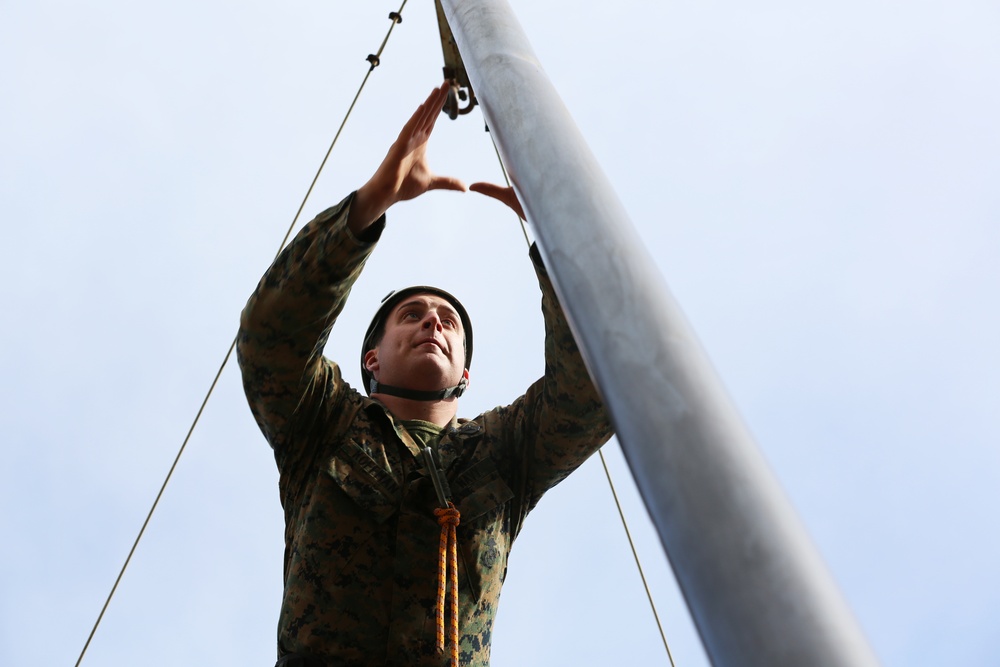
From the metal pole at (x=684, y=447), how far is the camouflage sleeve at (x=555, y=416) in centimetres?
182

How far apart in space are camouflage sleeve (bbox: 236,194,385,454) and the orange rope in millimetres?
725

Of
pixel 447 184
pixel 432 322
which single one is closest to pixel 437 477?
pixel 432 322

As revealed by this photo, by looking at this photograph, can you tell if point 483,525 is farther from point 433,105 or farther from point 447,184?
point 433,105

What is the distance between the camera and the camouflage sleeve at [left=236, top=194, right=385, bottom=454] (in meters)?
3.44

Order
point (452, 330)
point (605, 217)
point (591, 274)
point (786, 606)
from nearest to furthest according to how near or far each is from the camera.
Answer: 1. point (786, 606)
2. point (591, 274)
3. point (605, 217)
4. point (452, 330)

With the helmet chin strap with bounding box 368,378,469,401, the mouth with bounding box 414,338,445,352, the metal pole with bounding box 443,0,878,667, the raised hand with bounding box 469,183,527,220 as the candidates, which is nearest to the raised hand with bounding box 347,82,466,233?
the raised hand with bounding box 469,183,527,220

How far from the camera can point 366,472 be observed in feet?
11.5

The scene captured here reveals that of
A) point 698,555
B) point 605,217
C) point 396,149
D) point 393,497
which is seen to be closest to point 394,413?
point 393,497

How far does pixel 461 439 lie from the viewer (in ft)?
12.6

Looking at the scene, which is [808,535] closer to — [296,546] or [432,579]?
[432,579]

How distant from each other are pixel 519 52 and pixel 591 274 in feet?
3.27

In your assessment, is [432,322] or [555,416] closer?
[555,416]

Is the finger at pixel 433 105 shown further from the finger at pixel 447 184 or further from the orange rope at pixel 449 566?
the orange rope at pixel 449 566

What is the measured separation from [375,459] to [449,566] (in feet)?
1.64
